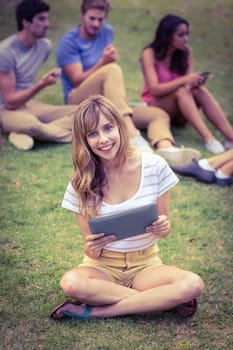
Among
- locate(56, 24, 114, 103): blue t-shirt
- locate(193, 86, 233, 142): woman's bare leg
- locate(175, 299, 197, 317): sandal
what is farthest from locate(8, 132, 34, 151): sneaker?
locate(175, 299, 197, 317): sandal

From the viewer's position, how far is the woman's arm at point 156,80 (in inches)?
201

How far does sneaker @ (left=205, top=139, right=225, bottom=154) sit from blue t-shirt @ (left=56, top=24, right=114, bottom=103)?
3.95ft

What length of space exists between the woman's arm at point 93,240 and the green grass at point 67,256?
31 centimetres

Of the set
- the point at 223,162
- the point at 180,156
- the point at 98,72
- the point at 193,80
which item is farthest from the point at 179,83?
the point at 223,162

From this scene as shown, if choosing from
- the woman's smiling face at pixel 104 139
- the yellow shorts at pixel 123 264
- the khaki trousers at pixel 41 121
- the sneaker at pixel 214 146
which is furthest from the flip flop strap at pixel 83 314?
the sneaker at pixel 214 146

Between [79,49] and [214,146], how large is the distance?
4.54 feet

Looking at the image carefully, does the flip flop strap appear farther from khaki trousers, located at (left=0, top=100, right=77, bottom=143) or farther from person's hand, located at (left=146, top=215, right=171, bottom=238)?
khaki trousers, located at (left=0, top=100, right=77, bottom=143)

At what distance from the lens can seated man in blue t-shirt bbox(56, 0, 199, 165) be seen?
16.2 ft

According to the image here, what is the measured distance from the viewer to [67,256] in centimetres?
347

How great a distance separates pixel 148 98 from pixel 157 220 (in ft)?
9.53

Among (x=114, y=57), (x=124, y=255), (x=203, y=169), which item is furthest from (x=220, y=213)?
(x=114, y=57)

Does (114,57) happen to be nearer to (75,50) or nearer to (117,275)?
(75,50)

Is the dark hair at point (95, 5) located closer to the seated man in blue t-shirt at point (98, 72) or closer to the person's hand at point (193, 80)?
the seated man in blue t-shirt at point (98, 72)

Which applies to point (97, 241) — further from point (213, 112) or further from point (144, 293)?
point (213, 112)
